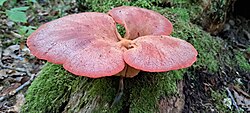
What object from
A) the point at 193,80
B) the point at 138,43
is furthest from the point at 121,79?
the point at 193,80

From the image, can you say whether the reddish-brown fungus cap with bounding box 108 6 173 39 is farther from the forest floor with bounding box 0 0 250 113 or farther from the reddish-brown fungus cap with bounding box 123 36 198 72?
the forest floor with bounding box 0 0 250 113

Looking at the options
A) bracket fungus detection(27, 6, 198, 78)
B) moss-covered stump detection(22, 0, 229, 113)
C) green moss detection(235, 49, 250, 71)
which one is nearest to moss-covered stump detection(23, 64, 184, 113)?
moss-covered stump detection(22, 0, 229, 113)

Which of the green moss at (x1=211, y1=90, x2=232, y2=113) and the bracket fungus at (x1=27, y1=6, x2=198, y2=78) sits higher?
the bracket fungus at (x1=27, y1=6, x2=198, y2=78)

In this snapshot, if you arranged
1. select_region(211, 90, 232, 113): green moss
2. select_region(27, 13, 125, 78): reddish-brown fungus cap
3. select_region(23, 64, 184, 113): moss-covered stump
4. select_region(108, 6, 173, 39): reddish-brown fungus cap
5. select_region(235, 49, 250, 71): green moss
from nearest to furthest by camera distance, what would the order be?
select_region(27, 13, 125, 78): reddish-brown fungus cap, select_region(23, 64, 184, 113): moss-covered stump, select_region(108, 6, 173, 39): reddish-brown fungus cap, select_region(211, 90, 232, 113): green moss, select_region(235, 49, 250, 71): green moss

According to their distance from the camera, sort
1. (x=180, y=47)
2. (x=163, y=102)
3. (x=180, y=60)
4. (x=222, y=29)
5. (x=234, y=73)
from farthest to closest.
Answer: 1. (x=222, y=29)
2. (x=234, y=73)
3. (x=163, y=102)
4. (x=180, y=47)
5. (x=180, y=60)

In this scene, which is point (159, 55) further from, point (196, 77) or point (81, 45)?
Result: point (196, 77)

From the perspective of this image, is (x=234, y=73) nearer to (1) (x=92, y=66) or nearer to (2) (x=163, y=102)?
(2) (x=163, y=102)

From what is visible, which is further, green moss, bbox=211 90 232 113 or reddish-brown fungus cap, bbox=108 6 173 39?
green moss, bbox=211 90 232 113
